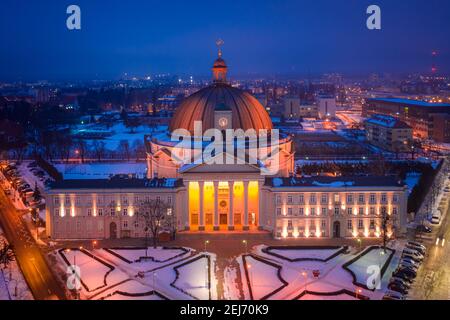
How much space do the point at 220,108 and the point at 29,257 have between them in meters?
19.7

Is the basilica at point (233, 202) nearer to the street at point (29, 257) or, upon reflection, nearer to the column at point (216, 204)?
the column at point (216, 204)

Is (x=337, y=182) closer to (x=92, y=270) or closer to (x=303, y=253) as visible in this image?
(x=303, y=253)

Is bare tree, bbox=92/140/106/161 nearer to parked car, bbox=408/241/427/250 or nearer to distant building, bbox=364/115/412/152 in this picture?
distant building, bbox=364/115/412/152

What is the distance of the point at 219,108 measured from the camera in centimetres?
4319

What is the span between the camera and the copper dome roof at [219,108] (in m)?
44.0

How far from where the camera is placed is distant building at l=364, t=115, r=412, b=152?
7038 cm

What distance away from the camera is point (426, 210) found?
4084 centimetres

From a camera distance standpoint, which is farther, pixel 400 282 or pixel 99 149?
pixel 99 149

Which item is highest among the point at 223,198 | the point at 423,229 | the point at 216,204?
the point at 223,198

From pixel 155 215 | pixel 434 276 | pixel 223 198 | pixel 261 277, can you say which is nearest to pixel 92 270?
pixel 155 215

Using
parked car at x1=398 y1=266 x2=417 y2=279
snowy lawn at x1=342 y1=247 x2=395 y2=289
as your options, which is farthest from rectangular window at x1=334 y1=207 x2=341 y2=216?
parked car at x1=398 y1=266 x2=417 y2=279
